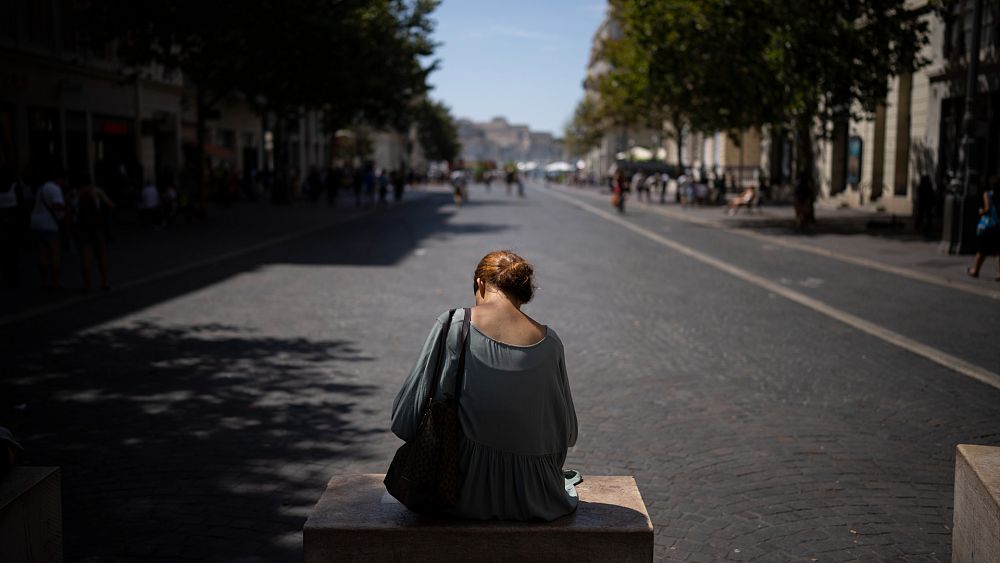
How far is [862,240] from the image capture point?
79.7 ft

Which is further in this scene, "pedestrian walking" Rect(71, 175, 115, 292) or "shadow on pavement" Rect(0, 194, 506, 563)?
"pedestrian walking" Rect(71, 175, 115, 292)

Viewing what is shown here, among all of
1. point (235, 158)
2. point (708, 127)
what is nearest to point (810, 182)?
point (708, 127)

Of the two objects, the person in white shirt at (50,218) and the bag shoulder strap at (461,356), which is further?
the person in white shirt at (50,218)

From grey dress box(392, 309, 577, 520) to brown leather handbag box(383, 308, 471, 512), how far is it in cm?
2

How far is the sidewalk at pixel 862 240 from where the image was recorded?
1667 centimetres

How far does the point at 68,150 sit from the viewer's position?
101 ft

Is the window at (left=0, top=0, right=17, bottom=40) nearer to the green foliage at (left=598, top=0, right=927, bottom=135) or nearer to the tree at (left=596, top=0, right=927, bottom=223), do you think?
the tree at (left=596, top=0, right=927, bottom=223)

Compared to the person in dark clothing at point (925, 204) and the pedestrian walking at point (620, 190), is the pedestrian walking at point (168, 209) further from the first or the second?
the person in dark clothing at point (925, 204)

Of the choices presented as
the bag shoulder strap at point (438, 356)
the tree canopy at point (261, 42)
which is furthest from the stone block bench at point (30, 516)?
the tree canopy at point (261, 42)

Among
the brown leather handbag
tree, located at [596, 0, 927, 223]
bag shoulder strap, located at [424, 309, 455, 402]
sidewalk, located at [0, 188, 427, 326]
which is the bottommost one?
sidewalk, located at [0, 188, 427, 326]

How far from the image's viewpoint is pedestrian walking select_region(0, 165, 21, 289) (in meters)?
14.5

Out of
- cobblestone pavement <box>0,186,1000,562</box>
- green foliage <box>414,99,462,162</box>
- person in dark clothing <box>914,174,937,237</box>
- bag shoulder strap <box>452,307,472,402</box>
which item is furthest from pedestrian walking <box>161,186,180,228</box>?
green foliage <box>414,99,462,162</box>

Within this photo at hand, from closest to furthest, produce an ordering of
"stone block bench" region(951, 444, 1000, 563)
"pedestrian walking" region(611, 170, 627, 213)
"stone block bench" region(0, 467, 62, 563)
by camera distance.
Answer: "stone block bench" region(0, 467, 62, 563)
"stone block bench" region(951, 444, 1000, 563)
"pedestrian walking" region(611, 170, 627, 213)

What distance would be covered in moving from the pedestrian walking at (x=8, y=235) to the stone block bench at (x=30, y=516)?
1143 cm
